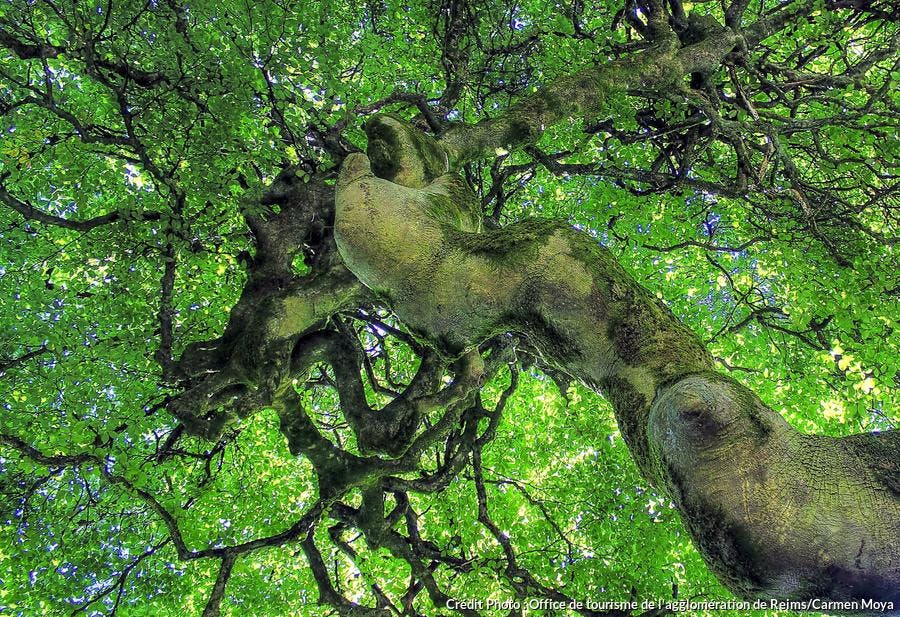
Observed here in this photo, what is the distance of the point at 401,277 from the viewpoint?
147 inches

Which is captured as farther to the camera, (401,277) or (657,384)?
(401,277)

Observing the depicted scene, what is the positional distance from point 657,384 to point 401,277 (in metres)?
1.77

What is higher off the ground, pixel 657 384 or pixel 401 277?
pixel 401 277

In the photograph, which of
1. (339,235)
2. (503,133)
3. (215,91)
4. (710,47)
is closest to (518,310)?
(339,235)

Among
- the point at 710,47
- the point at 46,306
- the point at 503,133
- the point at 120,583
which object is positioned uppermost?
the point at 46,306

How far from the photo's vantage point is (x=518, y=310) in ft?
10.7

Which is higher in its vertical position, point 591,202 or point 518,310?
point 591,202

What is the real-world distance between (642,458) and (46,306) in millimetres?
7651

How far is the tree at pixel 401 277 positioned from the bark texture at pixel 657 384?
30 millimetres

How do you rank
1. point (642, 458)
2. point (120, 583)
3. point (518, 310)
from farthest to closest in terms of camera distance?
1. point (120, 583)
2. point (518, 310)
3. point (642, 458)

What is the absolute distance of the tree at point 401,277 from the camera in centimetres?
468

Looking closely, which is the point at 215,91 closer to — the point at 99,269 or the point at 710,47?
the point at 99,269

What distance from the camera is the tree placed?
15.3 ft

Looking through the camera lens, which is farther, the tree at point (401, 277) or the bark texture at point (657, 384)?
the tree at point (401, 277)
